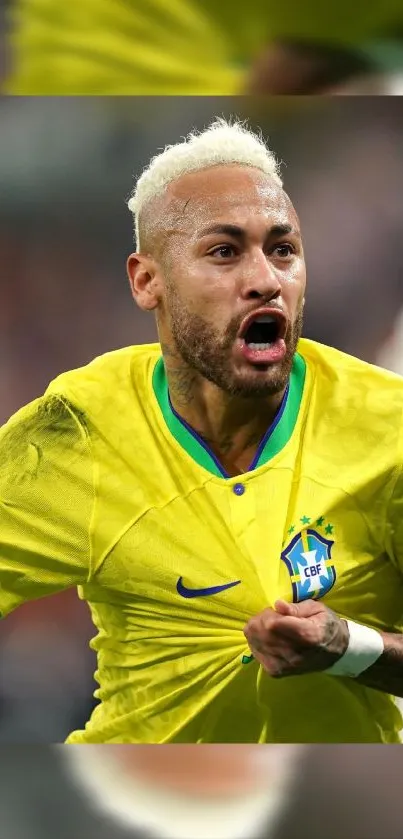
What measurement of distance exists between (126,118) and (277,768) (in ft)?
3.73

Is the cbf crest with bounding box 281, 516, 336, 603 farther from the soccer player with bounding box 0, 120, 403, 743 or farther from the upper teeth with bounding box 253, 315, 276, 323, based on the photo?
the upper teeth with bounding box 253, 315, 276, 323

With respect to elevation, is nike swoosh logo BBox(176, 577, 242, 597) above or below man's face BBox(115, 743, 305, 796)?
above

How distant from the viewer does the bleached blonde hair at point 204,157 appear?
63.0 inches

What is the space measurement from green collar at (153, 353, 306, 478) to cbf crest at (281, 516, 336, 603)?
137mm

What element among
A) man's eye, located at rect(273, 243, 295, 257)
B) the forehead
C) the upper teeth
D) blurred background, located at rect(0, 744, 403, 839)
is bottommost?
blurred background, located at rect(0, 744, 403, 839)

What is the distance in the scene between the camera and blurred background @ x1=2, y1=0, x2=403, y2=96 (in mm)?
1671

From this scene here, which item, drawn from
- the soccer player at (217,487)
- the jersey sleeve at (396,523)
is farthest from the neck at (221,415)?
the jersey sleeve at (396,523)

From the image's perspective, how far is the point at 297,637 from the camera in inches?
59.4

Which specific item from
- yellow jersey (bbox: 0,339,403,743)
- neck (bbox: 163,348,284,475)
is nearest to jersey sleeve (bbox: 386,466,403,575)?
yellow jersey (bbox: 0,339,403,743)

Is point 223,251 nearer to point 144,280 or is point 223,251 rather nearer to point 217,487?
point 144,280

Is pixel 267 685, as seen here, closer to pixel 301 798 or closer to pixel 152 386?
pixel 301 798

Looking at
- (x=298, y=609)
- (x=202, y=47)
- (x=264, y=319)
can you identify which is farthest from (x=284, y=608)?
(x=202, y=47)

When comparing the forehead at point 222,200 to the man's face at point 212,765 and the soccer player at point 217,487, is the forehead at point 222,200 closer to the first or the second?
the soccer player at point 217,487

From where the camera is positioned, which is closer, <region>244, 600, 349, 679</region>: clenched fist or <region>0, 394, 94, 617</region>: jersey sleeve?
<region>244, 600, 349, 679</region>: clenched fist
